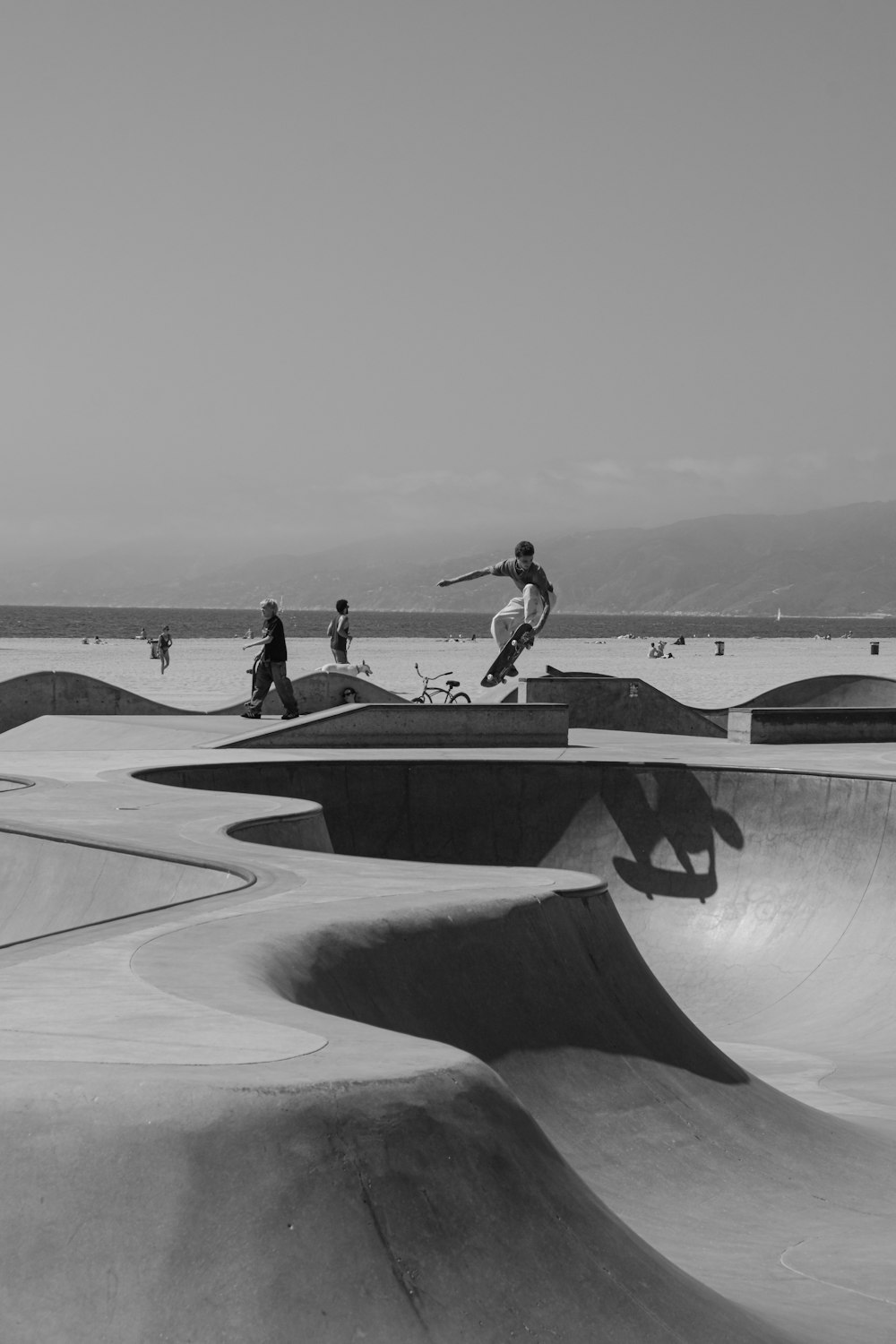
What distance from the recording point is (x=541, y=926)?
6965 mm

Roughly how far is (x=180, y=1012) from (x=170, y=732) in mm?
13845

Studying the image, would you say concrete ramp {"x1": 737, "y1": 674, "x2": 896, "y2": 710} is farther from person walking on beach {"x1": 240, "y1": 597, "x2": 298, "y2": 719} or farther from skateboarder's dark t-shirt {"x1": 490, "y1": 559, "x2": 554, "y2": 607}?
person walking on beach {"x1": 240, "y1": 597, "x2": 298, "y2": 719}

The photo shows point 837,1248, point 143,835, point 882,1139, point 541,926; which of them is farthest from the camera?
point 143,835

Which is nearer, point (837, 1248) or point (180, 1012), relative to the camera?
point (180, 1012)

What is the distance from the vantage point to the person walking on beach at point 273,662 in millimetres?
19062

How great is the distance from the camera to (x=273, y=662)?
19.8 meters

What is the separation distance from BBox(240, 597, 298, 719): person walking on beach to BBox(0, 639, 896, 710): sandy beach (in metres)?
8.97

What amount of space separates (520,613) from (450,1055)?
17.2 metres

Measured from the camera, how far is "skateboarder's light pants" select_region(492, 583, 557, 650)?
2048 centimetres

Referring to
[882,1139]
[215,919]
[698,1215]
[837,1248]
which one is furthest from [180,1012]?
[882,1139]

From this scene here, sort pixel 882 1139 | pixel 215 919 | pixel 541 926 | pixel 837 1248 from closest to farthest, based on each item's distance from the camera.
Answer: pixel 837 1248, pixel 215 919, pixel 541 926, pixel 882 1139

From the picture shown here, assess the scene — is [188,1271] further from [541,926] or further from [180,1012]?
[541,926]

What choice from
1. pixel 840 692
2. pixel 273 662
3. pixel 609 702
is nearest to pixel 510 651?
pixel 609 702

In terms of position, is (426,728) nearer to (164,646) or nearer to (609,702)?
(609,702)
